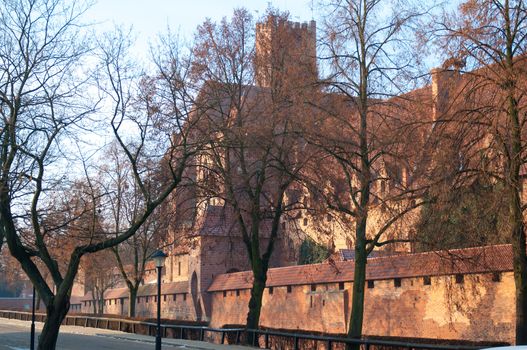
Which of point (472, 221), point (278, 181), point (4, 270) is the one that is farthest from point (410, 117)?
point (4, 270)

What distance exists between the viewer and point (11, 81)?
16078 mm

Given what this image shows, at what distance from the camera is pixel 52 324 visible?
58.1 feet

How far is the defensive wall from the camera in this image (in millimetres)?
25188

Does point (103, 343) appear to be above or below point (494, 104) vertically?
below

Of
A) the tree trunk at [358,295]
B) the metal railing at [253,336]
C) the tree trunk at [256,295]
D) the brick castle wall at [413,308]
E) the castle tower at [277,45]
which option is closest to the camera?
the metal railing at [253,336]

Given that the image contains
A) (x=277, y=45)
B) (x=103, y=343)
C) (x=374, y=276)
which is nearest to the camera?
(x=277, y=45)

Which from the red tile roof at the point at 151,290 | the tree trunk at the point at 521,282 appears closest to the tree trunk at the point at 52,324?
the tree trunk at the point at 521,282

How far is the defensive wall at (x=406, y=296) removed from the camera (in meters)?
25.2

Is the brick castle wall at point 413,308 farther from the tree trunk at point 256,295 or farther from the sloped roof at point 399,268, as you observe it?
the tree trunk at point 256,295

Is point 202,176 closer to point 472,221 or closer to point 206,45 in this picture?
point 206,45

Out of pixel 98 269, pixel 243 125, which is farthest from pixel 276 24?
pixel 98 269

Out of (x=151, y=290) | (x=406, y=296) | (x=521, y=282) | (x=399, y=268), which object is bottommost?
(x=151, y=290)

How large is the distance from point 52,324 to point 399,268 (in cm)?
1625

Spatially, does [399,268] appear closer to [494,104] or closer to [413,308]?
[413,308]
